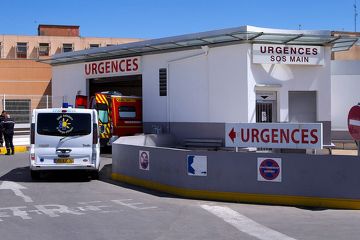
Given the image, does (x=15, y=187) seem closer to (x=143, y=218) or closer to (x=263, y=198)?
(x=143, y=218)

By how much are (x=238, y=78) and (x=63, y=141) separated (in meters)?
7.29

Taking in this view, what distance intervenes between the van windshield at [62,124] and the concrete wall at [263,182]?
2.68m

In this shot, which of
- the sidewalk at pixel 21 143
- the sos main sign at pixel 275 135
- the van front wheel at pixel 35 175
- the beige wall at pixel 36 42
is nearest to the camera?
the sos main sign at pixel 275 135

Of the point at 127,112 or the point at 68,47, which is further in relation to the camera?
the point at 68,47

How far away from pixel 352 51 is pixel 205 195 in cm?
2943

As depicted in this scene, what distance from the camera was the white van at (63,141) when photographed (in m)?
14.9

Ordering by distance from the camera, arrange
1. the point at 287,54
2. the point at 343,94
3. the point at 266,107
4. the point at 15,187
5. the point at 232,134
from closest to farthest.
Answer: the point at 232,134 < the point at 15,187 < the point at 287,54 < the point at 266,107 < the point at 343,94

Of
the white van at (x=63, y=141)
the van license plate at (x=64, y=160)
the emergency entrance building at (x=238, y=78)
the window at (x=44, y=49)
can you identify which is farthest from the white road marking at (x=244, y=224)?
the window at (x=44, y=49)

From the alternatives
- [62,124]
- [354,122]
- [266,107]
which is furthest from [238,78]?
[354,122]

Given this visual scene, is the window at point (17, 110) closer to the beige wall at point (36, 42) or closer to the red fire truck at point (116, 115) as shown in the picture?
the red fire truck at point (116, 115)

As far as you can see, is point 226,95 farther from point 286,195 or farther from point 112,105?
point 286,195

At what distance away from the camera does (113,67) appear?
24688 millimetres

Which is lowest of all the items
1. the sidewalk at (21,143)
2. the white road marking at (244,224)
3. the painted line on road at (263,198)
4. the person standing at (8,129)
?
the white road marking at (244,224)

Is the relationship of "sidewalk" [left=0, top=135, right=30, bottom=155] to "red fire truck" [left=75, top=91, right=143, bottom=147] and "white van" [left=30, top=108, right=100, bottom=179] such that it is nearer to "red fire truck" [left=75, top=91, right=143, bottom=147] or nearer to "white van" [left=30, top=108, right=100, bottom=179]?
"red fire truck" [left=75, top=91, right=143, bottom=147]
